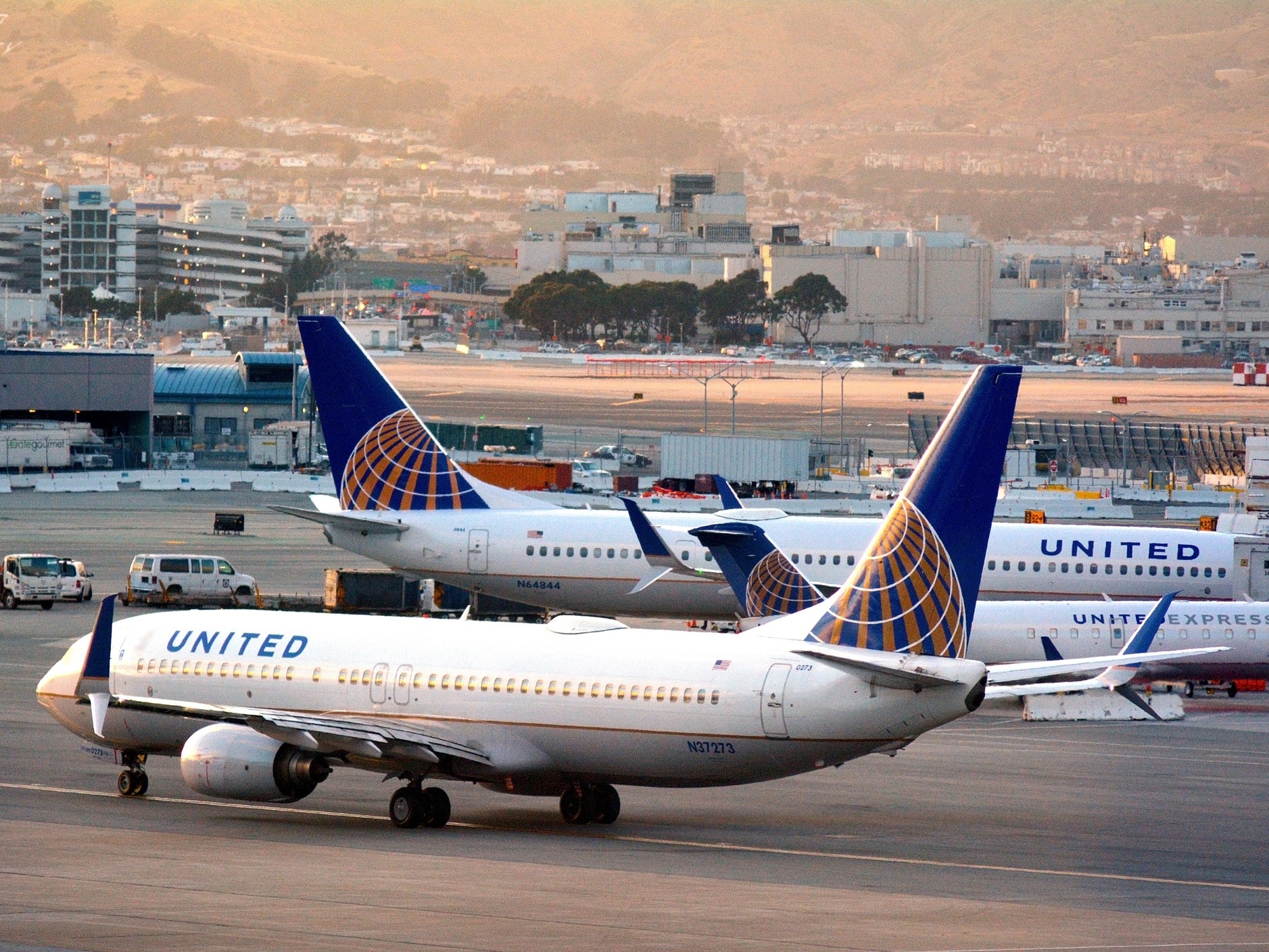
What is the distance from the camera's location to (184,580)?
217ft

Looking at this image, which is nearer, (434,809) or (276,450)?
(434,809)

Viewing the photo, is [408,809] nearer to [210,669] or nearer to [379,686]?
[379,686]

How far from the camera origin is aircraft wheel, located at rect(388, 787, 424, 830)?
102 ft

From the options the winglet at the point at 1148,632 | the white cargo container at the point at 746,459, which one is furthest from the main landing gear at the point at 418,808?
the white cargo container at the point at 746,459

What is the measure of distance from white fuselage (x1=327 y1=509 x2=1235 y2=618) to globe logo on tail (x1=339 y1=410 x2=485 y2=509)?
1.62ft

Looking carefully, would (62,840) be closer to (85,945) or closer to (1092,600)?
(85,945)

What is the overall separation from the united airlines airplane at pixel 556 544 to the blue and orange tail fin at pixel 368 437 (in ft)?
0.12

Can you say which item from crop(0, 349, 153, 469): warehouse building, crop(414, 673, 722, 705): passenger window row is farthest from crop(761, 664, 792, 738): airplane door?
crop(0, 349, 153, 469): warehouse building

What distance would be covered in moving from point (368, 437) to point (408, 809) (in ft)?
82.1

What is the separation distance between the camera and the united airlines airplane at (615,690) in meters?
29.1

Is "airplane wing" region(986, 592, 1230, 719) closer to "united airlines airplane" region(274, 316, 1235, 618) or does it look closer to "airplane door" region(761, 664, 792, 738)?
"airplane door" region(761, 664, 792, 738)

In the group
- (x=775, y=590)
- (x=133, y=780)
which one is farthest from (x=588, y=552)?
(x=133, y=780)

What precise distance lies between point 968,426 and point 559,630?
7475mm

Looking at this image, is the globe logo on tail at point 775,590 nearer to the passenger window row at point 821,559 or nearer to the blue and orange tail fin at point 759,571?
the blue and orange tail fin at point 759,571
